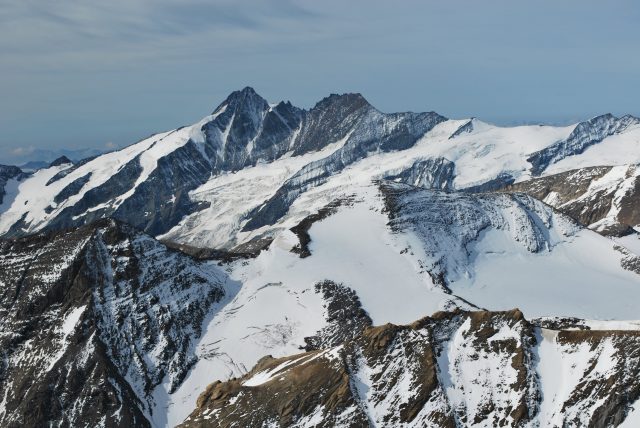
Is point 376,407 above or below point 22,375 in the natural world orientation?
above

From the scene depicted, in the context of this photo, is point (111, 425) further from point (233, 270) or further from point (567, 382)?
point (567, 382)

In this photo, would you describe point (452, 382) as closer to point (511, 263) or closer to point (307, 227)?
point (307, 227)

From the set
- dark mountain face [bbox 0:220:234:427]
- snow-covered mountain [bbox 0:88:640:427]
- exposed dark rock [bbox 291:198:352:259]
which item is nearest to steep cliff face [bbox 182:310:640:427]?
snow-covered mountain [bbox 0:88:640:427]

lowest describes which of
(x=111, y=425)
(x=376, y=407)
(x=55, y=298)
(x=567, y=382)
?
(x=111, y=425)

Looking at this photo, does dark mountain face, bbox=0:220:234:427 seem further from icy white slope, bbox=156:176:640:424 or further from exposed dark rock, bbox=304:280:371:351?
exposed dark rock, bbox=304:280:371:351

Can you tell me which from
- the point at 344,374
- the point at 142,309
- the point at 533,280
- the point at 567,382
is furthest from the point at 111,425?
the point at 533,280

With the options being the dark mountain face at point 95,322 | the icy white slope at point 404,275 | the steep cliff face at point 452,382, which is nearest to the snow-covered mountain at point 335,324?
the steep cliff face at point 452,382

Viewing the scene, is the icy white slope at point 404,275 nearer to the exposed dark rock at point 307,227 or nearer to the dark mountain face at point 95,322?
the exposed dark rock at point 307,227
